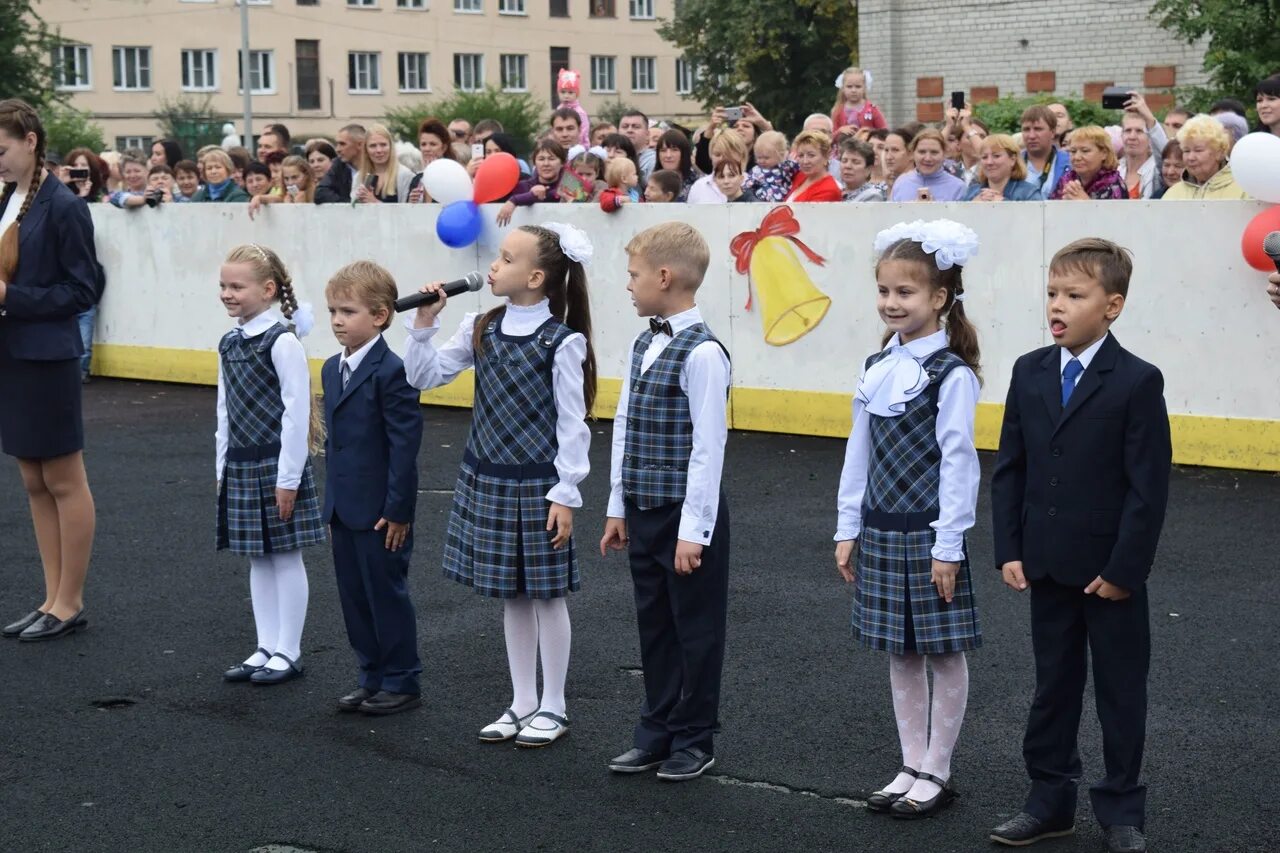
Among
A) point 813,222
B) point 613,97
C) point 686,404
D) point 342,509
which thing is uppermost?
point 613,97

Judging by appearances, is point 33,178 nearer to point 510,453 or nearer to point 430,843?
point 510,453

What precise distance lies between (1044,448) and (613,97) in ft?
271

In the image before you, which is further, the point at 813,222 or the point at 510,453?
the point at 813,222

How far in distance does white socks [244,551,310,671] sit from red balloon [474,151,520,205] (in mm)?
6498

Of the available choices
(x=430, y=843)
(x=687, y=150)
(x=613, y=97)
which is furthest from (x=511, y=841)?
(x=613, y=97)

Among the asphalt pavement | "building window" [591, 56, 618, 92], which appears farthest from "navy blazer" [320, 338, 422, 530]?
"building window" [591, 56, 618, 92]

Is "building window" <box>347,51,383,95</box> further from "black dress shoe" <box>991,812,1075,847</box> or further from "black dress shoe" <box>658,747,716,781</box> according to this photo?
"black dress shoe" <box>991,812,1075,847</box>

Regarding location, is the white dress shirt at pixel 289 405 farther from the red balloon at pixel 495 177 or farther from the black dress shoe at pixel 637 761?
the red balloon at pixel 495 177

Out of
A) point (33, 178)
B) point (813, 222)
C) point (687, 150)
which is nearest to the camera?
point (33, 178)

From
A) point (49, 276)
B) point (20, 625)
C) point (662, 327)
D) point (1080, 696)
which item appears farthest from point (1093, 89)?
point (1080, 696)

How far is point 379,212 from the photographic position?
13.9m

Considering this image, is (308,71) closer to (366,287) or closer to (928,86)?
(928,86)

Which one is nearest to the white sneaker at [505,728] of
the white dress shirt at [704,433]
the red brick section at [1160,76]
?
the white dress shirt at [704,433]

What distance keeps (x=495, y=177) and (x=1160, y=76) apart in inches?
746
